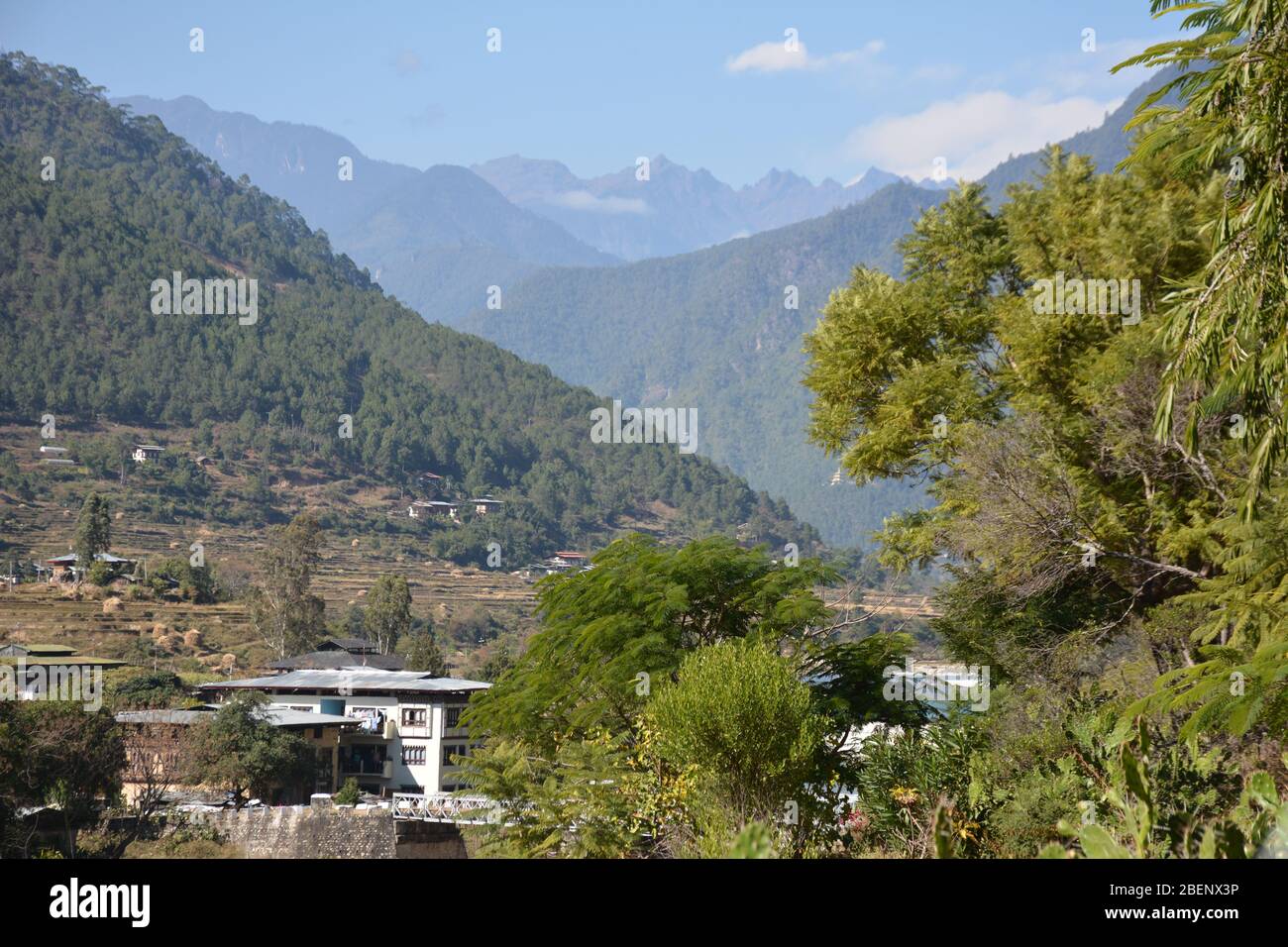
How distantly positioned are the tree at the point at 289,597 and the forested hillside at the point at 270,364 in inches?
1902

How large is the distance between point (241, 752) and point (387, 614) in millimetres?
33481

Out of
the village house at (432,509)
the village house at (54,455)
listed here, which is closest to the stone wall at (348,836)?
the village house at (54,455)

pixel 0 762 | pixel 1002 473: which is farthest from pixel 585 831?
pixel 0 762

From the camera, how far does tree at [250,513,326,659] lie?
69.6 meters

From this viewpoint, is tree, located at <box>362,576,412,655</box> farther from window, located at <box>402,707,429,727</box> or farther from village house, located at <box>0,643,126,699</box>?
window, located at <box>402,707,429,727</box>

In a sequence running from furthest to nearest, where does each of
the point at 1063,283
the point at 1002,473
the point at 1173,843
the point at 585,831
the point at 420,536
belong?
the point at 420,536, the point at 1063,283, the point at 1002,473, the point at 585,831, the point at 1173,843

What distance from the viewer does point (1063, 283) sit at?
55.4ft

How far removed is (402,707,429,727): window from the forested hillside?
75445 millimetres

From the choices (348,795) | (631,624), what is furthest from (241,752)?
(631,624)

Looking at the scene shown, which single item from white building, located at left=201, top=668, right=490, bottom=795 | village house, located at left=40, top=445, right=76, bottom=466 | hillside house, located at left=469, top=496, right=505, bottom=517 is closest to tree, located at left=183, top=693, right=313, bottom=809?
white building, located at left=201, top=668, right=490, bottom=795

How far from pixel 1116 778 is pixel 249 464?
122929 millimetres

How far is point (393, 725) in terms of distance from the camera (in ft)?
167
